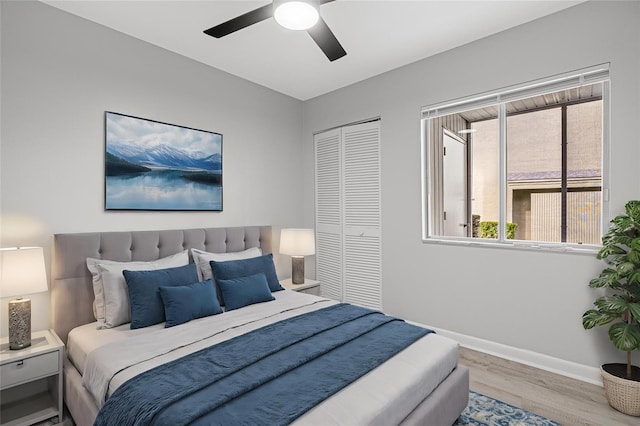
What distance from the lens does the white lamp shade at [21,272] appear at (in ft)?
6.47

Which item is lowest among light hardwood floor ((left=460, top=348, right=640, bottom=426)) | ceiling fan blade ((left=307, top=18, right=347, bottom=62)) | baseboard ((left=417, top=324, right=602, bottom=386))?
light hardwood floor ((left=460, top=348, right=640, bottom=426))

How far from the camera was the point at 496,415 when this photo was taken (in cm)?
215

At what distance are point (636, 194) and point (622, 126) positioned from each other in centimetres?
49

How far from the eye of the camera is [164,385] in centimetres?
152

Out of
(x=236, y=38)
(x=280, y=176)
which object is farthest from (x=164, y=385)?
(x=280, y=176)

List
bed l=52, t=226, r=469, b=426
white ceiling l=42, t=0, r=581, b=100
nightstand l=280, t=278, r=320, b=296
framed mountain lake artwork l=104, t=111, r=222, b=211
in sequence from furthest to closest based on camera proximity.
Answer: nightstand l=280, t=278, r=320, b=296 < framed mountain lake artwork l=104, t=111, r=222, b=211 < white ceiling l=42, t=0, r=581, b=100 < bed l=52, t=226, r=469, b=426

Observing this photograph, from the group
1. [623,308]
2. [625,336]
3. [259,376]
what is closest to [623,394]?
[625,336]

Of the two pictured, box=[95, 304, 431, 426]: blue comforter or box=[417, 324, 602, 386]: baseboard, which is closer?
box=[95, 304, 431, 426]: blue comforter

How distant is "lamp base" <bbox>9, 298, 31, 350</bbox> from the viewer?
2.03 m

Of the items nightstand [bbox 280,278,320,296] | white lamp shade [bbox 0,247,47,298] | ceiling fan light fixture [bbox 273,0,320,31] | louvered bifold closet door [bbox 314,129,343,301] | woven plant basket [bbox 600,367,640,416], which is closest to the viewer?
ceiling fan light fixture [bbox 273,0,320,31]

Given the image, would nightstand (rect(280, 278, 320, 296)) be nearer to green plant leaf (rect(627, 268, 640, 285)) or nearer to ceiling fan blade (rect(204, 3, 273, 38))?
ceiling fan blade (rect(204, 3, 273, 38))

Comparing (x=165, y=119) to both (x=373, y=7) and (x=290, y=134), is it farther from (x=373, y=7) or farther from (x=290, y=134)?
(x=373, y=7)

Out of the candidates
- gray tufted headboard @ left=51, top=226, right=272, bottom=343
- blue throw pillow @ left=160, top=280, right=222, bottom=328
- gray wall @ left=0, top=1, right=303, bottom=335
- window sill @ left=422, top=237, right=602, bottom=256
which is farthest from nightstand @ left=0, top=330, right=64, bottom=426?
window sill @ left=422, top=237, right=602, bottom=256

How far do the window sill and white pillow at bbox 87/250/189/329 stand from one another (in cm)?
270
